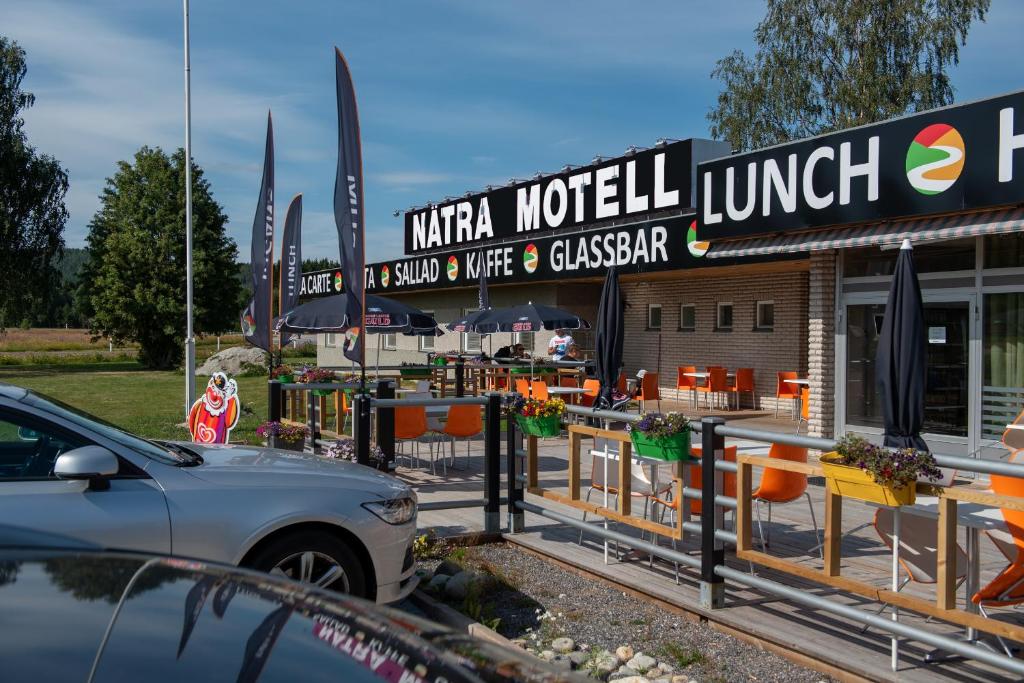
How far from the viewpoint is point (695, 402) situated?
2012cm

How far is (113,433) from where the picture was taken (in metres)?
5.10

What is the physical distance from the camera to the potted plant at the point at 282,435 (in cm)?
977

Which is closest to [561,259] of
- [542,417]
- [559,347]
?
[559,347]

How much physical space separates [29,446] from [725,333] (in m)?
17.2

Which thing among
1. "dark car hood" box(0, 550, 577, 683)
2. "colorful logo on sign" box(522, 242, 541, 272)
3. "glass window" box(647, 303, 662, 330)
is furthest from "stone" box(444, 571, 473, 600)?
"glass window" box(647, 303, 662, 330)

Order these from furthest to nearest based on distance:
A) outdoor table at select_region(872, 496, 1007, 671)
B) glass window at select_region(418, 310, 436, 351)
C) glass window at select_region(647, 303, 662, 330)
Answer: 1. glass window at select_region(418, 310, 436, 351)
2. glass window at select_region(647, 303, 662, 330)
3. outdoor table at select_region(872, 496, 1007, 671)

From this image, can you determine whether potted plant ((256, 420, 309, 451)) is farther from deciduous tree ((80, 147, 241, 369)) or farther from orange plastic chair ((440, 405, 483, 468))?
deciduous tree ((80, 147, 241, 369))

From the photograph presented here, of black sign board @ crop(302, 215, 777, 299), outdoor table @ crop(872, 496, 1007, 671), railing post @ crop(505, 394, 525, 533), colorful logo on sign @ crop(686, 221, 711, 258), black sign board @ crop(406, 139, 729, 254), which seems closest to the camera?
outdoor table @ crop(872, 496, 1007, 671)

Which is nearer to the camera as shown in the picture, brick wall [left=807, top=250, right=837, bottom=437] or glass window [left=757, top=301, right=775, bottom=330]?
brick wall [left=807, top=250, right=837, bottom=437]

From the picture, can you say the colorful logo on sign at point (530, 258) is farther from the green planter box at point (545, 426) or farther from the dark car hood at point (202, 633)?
the dark car hood at point (202, 633)

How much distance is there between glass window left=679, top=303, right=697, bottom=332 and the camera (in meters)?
21.7

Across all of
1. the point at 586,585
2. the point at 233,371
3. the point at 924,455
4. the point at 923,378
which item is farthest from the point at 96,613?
the point at 233,371

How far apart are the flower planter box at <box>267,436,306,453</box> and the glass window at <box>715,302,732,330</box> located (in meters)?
12.9

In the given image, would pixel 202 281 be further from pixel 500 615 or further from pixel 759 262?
pixel 500 615
